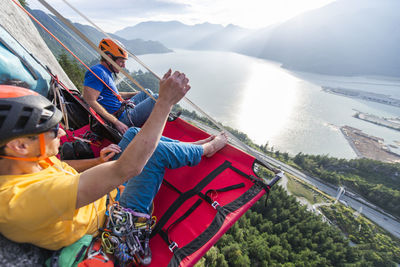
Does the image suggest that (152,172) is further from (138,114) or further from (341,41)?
(341,41)

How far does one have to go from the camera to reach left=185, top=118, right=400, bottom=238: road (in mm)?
24656

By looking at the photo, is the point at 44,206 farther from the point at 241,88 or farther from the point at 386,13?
the point at 386,13

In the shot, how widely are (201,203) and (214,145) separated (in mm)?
663

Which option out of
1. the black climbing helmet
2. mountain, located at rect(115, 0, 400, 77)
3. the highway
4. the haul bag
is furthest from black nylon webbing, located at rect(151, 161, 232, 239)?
mountain, located at rect(115, 0, 400, 77)

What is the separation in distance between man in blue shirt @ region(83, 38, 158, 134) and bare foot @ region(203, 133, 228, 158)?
106cm

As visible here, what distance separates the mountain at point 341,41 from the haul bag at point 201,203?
10529 cm

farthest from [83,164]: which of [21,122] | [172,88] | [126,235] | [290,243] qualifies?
[290,243]

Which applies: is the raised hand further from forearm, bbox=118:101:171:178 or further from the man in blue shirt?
the man in blue shirt

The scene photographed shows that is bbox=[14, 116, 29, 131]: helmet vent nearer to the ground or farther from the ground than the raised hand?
nearer to the ground

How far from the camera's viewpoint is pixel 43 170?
1.01 metres

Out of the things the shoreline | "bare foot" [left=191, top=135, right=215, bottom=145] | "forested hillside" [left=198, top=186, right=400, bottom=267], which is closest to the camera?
"bare foot" [left=191, top=135, right=215, bottom=145]

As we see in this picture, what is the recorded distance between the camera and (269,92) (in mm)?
62188

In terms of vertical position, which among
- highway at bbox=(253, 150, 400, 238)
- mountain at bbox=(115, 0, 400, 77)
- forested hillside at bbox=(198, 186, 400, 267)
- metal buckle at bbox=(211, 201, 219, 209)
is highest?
mountain at bbox=(115, 0, 400, 77)

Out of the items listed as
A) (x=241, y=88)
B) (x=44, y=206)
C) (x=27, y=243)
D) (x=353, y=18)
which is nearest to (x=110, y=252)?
(x=27, y=243)
